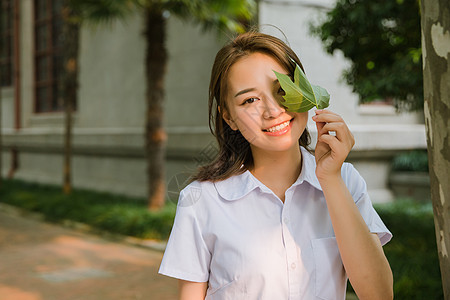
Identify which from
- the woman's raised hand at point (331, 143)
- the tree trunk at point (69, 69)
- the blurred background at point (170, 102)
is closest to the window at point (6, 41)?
the blurred background at point (170, 102)

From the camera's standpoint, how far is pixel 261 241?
1.53 m

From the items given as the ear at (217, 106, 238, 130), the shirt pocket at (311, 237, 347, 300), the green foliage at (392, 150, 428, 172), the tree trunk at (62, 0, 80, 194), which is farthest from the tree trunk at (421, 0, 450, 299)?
the tree trunk at (62, 0, 80, 194)

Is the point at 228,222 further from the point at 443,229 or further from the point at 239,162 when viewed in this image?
the point at 443,229

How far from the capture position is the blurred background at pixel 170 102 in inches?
205

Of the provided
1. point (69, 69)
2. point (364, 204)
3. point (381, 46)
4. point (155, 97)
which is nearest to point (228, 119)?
point (364, 204)

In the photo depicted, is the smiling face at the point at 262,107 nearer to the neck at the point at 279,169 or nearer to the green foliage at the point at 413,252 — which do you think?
Result: the neck at the point at 279,169

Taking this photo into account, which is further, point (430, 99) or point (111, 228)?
point (111, 228)

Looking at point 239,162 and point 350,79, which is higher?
point 350,79

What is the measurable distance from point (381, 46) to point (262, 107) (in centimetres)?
420

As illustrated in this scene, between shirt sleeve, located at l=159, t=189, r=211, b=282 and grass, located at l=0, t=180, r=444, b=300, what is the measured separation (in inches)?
123

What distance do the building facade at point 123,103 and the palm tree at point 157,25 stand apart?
16.3 inches

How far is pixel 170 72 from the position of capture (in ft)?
34.4

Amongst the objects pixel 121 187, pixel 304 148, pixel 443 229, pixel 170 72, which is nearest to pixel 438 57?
pixel 443 229

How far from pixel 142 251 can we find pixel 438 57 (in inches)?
239
